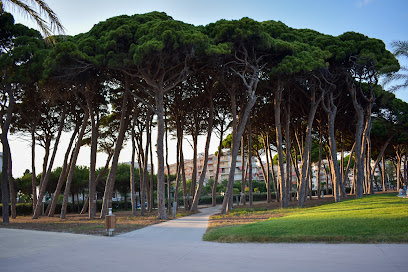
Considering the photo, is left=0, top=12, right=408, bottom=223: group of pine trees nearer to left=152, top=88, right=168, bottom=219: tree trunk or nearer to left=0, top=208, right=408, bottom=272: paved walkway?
left=152, top=88, right=168, bottom=219: tree trunk

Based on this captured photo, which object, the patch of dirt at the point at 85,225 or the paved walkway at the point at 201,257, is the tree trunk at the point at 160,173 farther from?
the paved walkway at the point at 201,257

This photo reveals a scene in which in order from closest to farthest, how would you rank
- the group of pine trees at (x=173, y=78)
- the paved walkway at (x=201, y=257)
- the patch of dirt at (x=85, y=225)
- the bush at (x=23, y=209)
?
the paved walkway at (x=201, y=257) < the patch of dirt at (x=85, y=225) < the group of pine trees at (x=173, y=78) < the bush at (x=23, y=209)

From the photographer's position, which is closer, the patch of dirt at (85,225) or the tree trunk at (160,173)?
the patch of dirt at (85,225)

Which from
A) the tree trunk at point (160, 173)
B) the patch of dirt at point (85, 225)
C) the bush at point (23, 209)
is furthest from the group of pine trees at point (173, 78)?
the bush at point (23, 209)

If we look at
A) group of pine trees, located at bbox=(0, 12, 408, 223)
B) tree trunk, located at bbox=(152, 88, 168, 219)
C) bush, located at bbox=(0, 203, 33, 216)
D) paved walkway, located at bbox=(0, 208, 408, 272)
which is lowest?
bush, located at bbox=(0, 203, 33, 216)

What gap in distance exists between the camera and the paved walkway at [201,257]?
229 inches

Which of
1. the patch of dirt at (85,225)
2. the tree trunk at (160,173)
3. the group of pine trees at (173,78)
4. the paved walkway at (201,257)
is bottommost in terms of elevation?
the patch of dirt at (85,225)

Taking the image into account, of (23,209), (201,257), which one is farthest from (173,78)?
(23,209)

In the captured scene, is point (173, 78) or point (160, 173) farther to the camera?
point (173, 78)

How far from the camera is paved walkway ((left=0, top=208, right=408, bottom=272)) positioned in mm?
5824

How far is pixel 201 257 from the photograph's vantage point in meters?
6.91

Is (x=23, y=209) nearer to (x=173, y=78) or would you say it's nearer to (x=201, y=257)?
(x=173, y=78)

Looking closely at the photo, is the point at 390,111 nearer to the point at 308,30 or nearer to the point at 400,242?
the point at 308,30

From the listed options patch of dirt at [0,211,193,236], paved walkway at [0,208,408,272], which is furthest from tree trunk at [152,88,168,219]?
paved walkway at [0,208,408,272]
